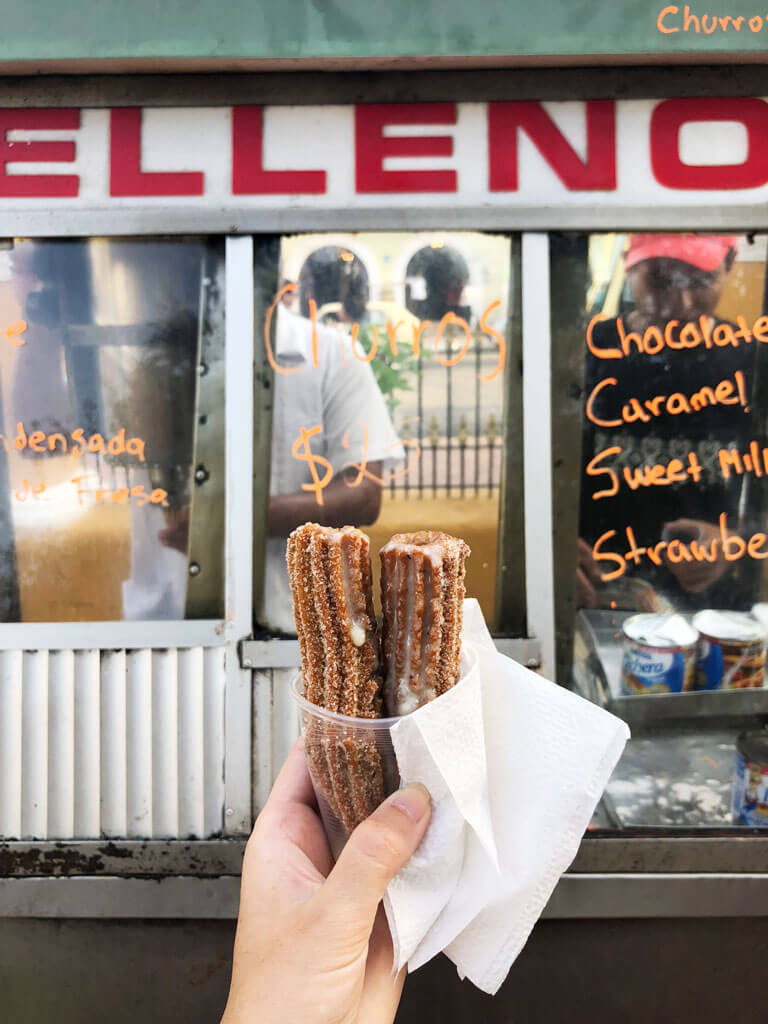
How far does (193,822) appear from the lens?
2.27 m

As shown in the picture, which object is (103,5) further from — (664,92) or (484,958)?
(484,958)

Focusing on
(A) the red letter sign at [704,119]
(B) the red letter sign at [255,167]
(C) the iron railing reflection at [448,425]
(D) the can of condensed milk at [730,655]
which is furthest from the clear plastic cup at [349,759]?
(A) the red letter sign at [704,119]

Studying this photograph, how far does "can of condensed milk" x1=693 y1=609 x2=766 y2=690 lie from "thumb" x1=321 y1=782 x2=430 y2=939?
1.68 metres

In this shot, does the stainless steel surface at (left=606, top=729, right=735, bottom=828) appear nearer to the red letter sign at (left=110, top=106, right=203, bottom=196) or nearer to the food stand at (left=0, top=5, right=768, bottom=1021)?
the food stand at (left=0, top=5, right=768, bottom=1021)

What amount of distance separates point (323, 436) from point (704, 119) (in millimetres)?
1702

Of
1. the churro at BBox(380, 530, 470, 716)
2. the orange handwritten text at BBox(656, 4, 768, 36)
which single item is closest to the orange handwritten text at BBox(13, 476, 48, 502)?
the churro at BBox(380, 530, 470, 716)

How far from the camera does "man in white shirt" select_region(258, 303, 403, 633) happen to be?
90.5 inches

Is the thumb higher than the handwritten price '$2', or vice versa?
the handwritten price '$2'

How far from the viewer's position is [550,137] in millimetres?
2236

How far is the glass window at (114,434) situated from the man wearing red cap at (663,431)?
134cm

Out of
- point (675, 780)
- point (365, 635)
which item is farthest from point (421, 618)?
point (675, 780)

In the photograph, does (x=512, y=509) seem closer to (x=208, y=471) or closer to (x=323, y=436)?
(x=323, y=436)

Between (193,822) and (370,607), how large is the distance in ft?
5.48

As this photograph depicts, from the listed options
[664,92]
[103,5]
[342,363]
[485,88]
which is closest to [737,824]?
[342,363]
